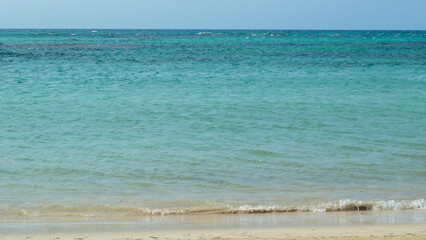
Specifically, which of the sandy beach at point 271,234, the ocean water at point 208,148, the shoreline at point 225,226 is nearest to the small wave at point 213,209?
the ocean water at point 208,148

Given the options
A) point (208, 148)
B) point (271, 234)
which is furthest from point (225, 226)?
point (208, 148)

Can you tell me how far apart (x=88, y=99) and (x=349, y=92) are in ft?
31.6

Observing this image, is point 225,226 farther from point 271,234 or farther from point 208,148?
point 208,148

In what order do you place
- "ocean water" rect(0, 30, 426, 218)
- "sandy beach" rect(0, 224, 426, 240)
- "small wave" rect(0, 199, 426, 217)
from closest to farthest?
"sandy beach" rect(0, 224, 426, 240), "small wave" rect(0, 199, 426, 217), "ocean water" rect(0, 30, 426, 218)

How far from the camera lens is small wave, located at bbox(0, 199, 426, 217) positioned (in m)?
8.32

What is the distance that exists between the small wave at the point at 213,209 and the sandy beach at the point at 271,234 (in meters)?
1.08

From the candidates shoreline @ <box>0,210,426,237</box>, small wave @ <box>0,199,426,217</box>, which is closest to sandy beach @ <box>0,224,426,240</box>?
shoreline @ <box>0,210,426,237</box>

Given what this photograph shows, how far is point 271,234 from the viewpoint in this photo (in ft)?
23.5

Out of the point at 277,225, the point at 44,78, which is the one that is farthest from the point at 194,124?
the point at 44,78

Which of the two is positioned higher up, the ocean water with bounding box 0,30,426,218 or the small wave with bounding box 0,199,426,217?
the ocean water with bounding box 0,30,426,218

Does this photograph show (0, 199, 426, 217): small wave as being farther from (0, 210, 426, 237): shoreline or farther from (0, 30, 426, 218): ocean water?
(0, 210, 426, 237): shoreline

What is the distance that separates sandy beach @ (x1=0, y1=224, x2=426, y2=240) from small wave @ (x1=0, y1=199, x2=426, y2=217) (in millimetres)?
1077

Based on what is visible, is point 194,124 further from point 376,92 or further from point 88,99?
point 376,92

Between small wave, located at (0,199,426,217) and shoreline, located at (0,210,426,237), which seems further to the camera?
small wave, located at (0,199,426,217)
